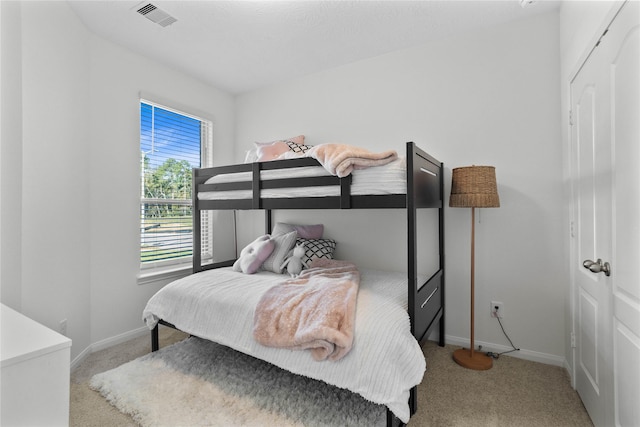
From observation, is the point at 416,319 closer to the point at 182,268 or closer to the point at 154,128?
the point at 182,268

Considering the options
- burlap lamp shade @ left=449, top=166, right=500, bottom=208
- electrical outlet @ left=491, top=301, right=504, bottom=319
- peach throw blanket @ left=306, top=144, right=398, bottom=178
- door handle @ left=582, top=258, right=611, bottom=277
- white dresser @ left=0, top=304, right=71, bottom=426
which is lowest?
electrical outlet @ left=491, top=301, right=504, bottom=319

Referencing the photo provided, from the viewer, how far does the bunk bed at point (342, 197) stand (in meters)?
1.59

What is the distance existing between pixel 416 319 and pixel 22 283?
227cm

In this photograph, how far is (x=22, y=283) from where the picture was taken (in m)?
1.75

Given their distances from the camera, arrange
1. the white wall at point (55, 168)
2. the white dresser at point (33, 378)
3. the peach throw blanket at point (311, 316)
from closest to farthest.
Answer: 1. the white dresser at point (33, 378)
2. the peach throw blanket at point (311, 316)
3. the white wall at point (55, 168)

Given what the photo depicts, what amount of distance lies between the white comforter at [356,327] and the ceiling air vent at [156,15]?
6.20 feet

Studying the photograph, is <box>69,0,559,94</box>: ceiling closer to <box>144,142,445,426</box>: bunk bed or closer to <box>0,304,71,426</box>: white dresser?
<box>144,142,445,426</box>: bunk bed

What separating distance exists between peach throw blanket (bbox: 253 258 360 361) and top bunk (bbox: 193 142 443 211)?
0.51 meters

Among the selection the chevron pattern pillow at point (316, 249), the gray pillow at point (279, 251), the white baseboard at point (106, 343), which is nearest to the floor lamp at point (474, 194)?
the chevron pattern pillow at point (316, 249)

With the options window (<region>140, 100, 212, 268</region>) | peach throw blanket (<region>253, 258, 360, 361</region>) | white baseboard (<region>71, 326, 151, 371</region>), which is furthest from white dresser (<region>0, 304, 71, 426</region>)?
window (<region>140, 100, 212, 268</region>)

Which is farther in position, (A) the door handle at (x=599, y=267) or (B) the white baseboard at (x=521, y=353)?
(B) the white baseboard at (x=521, y=353)

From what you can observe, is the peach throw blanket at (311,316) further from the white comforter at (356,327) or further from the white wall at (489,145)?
the white wall at (489,145)

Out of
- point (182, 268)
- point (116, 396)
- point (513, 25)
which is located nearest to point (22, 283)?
point (116, 396)

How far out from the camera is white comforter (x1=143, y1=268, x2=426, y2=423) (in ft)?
4.41
